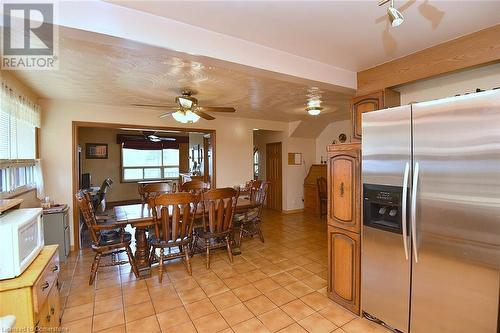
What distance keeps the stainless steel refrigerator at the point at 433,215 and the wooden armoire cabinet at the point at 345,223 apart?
0.09 m

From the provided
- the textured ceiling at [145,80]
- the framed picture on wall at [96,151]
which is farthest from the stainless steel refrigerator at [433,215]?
the framed picture on wall at [96,151]

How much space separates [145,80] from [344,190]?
2.61 meters

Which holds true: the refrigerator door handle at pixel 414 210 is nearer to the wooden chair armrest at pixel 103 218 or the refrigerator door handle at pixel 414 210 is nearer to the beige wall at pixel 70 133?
the wooden chair armrest at pixel 103 218

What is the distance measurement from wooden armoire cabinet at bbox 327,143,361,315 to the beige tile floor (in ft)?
0.62

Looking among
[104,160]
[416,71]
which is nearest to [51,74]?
[416,71]

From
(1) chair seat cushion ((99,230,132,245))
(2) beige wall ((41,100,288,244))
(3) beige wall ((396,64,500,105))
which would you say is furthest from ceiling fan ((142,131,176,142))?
(3) beige wall ((396,64,500,105))

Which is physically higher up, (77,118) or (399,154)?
(77,118)

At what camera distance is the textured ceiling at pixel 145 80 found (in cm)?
209

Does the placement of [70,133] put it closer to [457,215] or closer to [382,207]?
[382,207]

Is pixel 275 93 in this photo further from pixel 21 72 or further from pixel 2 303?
pixel 2 303

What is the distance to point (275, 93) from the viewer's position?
3584 mm

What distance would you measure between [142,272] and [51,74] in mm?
2539

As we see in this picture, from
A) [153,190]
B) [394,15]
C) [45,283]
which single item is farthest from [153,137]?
[394,15]

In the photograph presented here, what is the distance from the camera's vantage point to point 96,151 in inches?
291
